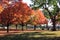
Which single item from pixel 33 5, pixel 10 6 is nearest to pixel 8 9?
pixel 10 6

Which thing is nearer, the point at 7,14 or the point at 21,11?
the point at 7,14

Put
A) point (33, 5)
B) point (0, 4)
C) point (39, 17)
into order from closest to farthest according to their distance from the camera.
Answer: point (0, 4) < point (33, 5) < point (39, 17)

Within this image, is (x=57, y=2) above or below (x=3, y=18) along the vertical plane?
above

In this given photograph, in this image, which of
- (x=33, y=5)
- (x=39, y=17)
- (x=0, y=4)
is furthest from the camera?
(x=39, y=17)

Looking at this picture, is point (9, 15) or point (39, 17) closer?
point (9, 15)

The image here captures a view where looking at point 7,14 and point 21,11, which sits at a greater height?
point 21,11

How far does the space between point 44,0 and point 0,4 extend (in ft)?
30.0

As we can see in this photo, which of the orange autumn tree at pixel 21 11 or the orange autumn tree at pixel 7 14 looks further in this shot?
the orange autumn tree at pixel 21 11

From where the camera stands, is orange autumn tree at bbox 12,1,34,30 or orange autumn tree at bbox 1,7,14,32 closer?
orange autumn tree at bbox 1,7,14,32

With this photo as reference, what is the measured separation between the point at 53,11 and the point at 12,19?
9734 mm

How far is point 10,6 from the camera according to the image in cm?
4428

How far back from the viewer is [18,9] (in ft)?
145

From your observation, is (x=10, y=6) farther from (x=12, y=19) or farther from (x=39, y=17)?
(x=39, y=17)

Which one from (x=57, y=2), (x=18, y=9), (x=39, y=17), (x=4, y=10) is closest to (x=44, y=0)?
(x=57, y=2)
